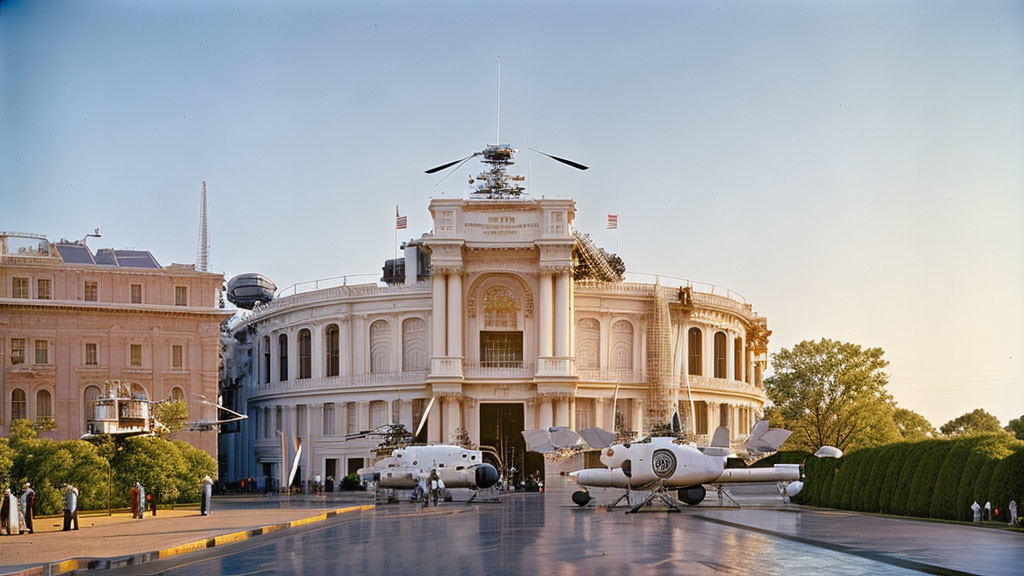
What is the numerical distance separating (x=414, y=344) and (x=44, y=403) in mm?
30599

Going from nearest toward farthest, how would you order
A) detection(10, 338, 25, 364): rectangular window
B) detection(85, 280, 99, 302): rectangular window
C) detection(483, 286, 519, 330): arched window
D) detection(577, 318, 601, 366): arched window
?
detection(10, 338, 25, 364): rectangular window → detection(85, 280, 99, 302): rectangular window → detection(483, 286, 519, 330): arched window → detection(577, 318, 601, 366): arched window

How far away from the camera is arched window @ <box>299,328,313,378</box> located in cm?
10981

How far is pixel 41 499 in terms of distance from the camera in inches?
2153

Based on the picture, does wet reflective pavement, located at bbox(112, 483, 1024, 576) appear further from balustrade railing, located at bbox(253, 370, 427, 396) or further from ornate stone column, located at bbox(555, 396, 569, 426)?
balustrade railing, located at bbox(253, 370, 427, 396)

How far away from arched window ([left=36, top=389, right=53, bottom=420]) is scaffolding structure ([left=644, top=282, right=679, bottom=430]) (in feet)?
158

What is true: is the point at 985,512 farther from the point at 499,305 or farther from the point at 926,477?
the point at 499,305

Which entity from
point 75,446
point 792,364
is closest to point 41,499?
point 75,446

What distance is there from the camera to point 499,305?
332 ft

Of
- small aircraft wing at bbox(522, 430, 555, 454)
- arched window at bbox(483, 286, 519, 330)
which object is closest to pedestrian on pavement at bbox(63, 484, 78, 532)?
small aircraft wing at bbox(522, 430, 555, 454)

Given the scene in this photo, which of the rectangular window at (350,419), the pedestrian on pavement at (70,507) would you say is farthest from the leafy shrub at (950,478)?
the rectangular window at (350,419)

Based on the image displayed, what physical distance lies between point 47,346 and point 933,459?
6653 cm

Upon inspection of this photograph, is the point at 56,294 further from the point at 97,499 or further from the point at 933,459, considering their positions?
the point at 933,459

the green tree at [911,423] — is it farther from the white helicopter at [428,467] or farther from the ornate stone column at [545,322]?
the white helicopter at [428,467]

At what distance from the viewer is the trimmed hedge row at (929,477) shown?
39.7 metres
